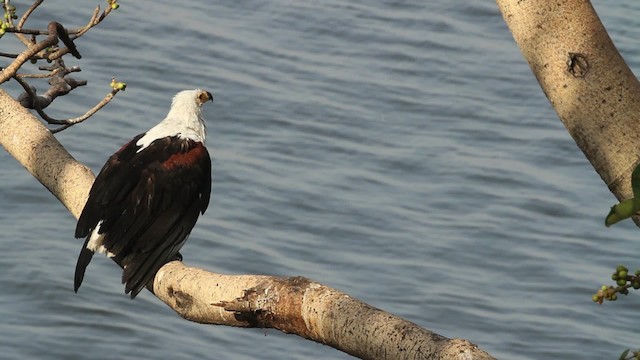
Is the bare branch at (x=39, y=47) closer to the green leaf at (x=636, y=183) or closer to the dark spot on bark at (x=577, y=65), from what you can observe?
the dark spot on bark at (x=577, y=65)

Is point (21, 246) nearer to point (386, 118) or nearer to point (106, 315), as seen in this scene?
point (106, 315)

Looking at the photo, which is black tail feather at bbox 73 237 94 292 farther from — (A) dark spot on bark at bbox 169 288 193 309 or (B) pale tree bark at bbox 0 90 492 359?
(A) dark spot on bark at bbox 169 288 193 309

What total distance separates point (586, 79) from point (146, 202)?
7.86 ft

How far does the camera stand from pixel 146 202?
5.05 meters

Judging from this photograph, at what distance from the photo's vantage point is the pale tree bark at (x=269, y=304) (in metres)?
3.24

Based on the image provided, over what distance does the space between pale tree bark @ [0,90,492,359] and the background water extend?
476 centimetres

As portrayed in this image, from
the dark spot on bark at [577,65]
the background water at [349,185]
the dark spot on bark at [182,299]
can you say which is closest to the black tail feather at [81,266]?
the dark spot on bark at [182,299]

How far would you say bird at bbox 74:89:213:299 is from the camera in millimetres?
4727

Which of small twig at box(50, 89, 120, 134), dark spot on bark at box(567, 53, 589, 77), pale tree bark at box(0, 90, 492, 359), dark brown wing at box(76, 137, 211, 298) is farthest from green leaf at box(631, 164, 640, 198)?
dark brown wing at box(76, 137, 211, 298)

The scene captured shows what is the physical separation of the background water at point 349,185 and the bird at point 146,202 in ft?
13.0

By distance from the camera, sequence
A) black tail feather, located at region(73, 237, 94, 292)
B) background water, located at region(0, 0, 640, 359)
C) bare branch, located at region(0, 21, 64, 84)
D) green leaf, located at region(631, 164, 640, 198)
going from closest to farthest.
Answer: green leaf, located at region(631, 164, 640, 198), bare branch, located at region(0, 21, 64, 84), black tail feather, located at region(73, 237, 94, 292), background water, located at region(0, 0, 640, 359)

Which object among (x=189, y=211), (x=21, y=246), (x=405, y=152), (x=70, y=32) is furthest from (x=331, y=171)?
(x=70, y=32)

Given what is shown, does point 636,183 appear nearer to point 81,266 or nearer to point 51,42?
point 51,42

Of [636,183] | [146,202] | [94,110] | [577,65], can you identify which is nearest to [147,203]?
[146,202]
